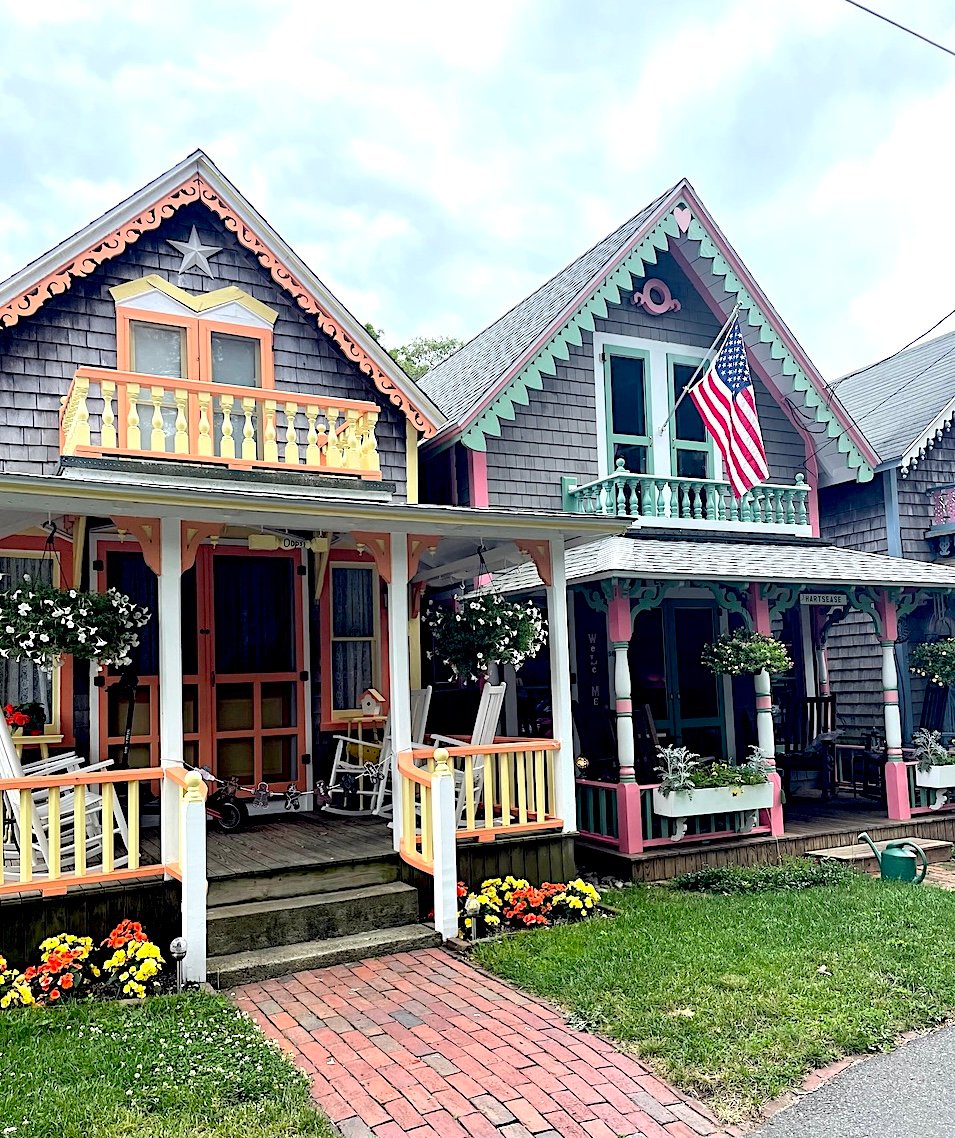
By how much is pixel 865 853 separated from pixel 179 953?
22.0ft

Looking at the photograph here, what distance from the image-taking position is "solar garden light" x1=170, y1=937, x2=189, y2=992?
5.87m

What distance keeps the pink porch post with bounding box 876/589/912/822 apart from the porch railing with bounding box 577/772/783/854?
1759 millimetres

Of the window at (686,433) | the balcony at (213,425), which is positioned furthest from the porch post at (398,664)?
the window at (686,433)

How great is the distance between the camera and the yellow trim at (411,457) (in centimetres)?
1051

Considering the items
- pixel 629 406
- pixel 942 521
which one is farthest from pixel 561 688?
pixel 942 521

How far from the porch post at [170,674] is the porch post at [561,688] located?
3.01 meters

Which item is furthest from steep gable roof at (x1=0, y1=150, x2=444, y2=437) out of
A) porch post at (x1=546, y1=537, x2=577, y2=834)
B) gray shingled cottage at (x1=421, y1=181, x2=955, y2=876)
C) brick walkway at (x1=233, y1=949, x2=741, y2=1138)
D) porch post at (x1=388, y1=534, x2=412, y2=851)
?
brick walkway at (x1=233, y1=949, x2=741, y2=1138)

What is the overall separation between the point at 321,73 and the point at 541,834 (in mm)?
9976

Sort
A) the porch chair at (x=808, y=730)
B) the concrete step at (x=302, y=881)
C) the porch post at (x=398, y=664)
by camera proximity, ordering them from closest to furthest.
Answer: the concrete step at (x=302, y=881) → the porch post at (x=398, y=664) → the porch chair at (x=808, y=730)

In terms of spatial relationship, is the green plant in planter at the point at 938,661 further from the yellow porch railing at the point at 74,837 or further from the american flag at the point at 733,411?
the yellow porch railing at the point at 74,837

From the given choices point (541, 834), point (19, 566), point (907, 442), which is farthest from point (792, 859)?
point (19, 566)

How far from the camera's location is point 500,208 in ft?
144

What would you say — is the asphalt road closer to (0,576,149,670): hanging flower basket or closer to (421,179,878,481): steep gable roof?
(0,576,149,670): hanging flower basket

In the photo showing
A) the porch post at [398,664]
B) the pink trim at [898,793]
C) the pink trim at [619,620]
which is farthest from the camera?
the pink trim at [898,793]
